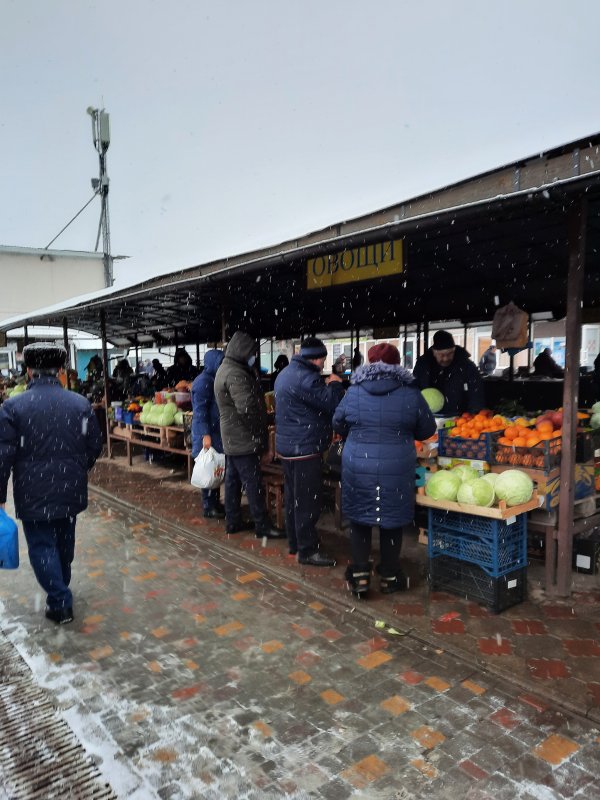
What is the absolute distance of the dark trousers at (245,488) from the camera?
5.72 meters

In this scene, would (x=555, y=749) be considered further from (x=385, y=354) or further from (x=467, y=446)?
(x=385, y=354)

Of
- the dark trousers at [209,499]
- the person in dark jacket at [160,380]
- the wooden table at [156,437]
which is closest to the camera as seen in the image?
the dark trousers at [209,499]

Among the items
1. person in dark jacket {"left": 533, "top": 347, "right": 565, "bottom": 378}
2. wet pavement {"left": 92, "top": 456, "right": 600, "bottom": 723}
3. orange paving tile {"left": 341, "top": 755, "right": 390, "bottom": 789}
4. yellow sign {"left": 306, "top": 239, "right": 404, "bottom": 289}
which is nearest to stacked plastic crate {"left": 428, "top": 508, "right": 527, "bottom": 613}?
wet pavement {"left": 92, "top": 456, "right": 600, "bottom": 723}

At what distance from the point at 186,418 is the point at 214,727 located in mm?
5684

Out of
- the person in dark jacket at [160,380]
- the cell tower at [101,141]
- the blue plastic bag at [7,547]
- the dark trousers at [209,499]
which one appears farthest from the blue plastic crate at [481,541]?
the cell tower at [101,141]

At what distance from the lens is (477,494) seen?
3.95 metres

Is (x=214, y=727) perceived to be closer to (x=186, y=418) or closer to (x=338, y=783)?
(x=338, y=783)

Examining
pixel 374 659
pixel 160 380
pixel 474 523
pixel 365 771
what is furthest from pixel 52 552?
pixel 160 380

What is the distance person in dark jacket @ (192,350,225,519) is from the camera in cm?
629

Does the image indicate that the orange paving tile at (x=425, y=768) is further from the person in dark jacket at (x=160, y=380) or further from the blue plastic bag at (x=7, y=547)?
the person in dark jacket at (x=160, y=380)

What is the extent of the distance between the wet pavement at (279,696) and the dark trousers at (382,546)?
0.30 meters

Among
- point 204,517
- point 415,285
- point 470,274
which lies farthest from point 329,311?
point 204,517

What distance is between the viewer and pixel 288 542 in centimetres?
544

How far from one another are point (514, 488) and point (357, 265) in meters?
2.78
